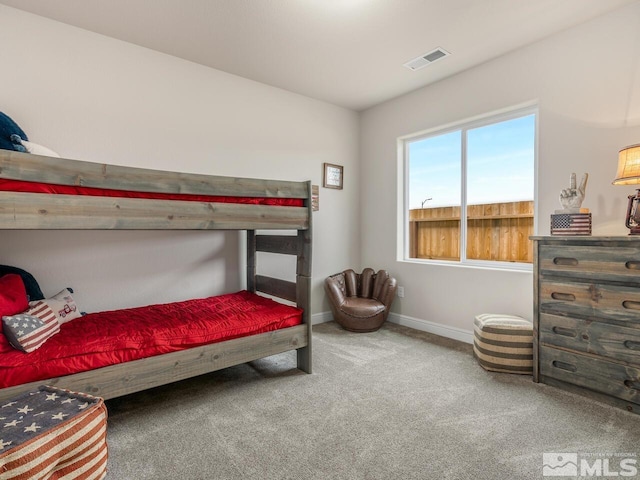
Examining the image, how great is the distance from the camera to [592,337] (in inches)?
81.2

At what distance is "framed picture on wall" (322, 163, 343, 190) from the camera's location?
3936 millimetres

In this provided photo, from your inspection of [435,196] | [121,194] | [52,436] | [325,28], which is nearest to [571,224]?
[435,196]

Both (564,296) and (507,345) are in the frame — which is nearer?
(564,296)

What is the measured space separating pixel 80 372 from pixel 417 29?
302 centimetres

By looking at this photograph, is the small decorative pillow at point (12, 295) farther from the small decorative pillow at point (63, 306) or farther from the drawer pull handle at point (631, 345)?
the drawer pull handle at point (631, 345)

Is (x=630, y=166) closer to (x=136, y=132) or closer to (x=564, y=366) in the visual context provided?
(x=564, y=366)

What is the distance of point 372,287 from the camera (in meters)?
3.89

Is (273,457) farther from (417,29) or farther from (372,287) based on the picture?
(417,29)

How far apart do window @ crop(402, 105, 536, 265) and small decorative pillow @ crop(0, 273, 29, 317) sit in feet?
11.1

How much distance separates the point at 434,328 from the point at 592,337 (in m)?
1.53

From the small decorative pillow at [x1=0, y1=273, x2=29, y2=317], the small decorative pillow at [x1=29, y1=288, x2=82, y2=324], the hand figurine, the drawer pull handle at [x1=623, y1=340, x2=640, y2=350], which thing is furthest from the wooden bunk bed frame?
the drawer pull handle at [x1=623, y1=340, x2=640, y2=350]

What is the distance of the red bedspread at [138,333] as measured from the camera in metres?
1.60

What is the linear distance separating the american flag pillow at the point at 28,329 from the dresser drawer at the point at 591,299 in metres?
3.00

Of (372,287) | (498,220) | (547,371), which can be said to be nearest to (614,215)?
(498,220)
